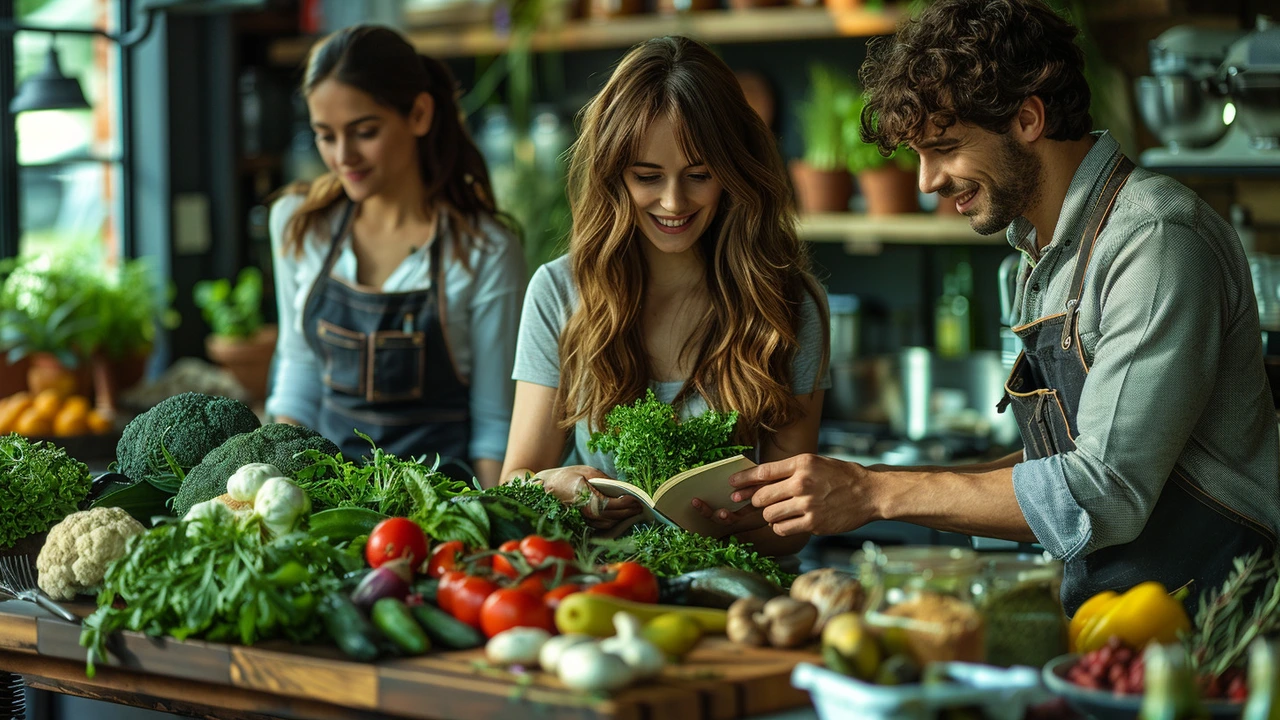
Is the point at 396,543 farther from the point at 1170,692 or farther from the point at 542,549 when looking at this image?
the point at 1170,692

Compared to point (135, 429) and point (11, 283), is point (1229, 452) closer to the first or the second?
point (135, 429)

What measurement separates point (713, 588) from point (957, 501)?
1.53 feet

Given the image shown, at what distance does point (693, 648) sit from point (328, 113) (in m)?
1.97

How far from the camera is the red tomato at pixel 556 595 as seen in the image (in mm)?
1742

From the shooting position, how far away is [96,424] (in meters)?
4.18

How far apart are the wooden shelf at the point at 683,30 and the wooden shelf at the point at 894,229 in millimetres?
608

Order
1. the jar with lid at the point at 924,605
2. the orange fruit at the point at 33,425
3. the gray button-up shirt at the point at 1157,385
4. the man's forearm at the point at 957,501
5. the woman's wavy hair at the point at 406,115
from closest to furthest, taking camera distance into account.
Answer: the jar with lid at the point at 924,605 < the gray button-up shirt at the point at 1157,385 < the man's forearm at the point at 957,501 < the woman's wavy hair at the point at 406,115 < the orange fruit at the point at 33,425

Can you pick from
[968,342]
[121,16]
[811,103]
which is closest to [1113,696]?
[968,342]

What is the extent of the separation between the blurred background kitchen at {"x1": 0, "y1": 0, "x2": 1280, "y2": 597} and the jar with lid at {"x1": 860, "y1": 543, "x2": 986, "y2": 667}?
77.2 inches

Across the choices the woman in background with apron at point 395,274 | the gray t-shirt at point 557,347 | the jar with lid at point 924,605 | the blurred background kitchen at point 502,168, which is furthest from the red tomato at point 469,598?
the blurred background kitchen at point 502,168

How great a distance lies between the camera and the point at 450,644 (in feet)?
5.72

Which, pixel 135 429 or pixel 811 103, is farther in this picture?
pixel 811 103

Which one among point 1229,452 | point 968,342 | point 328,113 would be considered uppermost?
point 328,113

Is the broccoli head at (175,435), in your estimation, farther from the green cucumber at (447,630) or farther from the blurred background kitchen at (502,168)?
the blurred background kitchen at (502,168)
